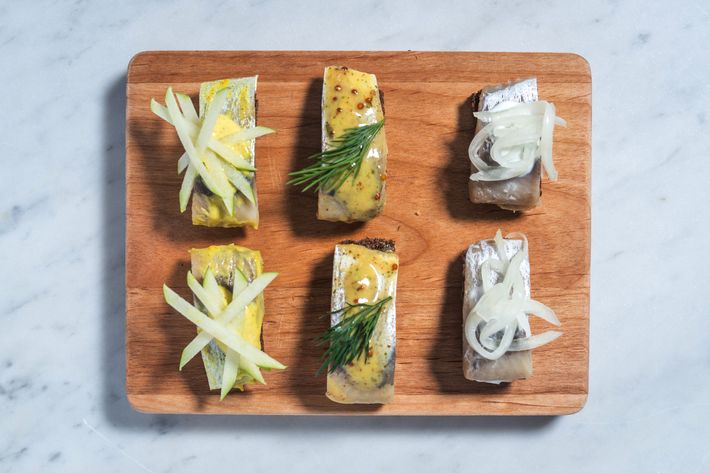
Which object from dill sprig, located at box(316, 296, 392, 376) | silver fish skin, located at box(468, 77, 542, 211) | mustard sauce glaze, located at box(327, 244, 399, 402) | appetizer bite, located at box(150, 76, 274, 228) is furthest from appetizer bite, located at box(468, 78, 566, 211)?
appetizer bite, located at box(150, 76, 274, 228)

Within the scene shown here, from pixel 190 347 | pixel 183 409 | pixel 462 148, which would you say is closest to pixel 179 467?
pixel 183 409

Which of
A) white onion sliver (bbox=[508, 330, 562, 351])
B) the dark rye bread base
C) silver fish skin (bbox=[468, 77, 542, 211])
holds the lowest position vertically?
white onion sliver (bbox=[508, 330, 562, 351])

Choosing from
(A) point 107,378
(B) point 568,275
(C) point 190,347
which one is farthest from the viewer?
(A) point 107,378

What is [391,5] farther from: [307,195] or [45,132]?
[45,132]

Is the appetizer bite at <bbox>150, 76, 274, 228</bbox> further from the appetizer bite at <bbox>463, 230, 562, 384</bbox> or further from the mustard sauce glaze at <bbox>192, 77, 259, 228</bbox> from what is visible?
the appetizer bite at <bbox>463, 230, 562, 384</bbox>

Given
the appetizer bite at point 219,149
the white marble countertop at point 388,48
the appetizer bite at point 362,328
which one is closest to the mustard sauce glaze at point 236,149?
the appetizer bite at point 219,149

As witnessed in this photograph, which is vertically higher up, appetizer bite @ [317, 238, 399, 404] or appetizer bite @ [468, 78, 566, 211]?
appetizer bite @ [468, 78, 566, 211]

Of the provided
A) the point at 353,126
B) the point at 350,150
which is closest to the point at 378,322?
the point at 350,150
